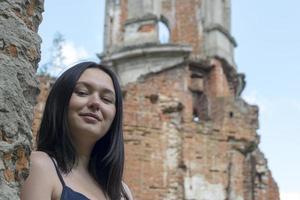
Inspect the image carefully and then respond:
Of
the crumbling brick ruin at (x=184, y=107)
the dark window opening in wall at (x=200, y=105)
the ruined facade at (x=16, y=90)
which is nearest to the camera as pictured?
the ruined facade at (x=16, y=90)

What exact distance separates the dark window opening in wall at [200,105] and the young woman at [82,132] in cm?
1207

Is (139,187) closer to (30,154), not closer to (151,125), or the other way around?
(151,125)

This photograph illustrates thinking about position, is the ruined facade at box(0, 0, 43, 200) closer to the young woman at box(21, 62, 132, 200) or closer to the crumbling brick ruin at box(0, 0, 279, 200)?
the young woman at box(21, 62, 132, 200)

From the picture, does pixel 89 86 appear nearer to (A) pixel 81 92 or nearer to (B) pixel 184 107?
(A) pixel 81 92

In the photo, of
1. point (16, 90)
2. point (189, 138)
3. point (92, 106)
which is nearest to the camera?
point (16, 90)

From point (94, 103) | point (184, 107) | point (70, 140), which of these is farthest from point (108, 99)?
point (184, 107)

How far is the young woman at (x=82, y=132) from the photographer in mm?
2123

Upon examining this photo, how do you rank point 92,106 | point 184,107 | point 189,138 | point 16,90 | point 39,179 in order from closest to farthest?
1. point 16,90
2. point 39,179
3. point 92,106
4. point 189,138
5. point 184,107

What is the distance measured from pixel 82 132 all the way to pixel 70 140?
0.05 meters

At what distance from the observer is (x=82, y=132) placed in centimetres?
218

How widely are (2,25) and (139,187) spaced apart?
33.8ft

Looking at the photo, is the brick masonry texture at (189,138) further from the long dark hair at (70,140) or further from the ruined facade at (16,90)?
the ruined facade at (16,90)

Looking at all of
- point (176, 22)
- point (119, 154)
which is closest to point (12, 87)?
point (119, 154)

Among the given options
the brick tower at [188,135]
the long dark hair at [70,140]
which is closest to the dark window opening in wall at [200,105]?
the brick tower at [188,135]
